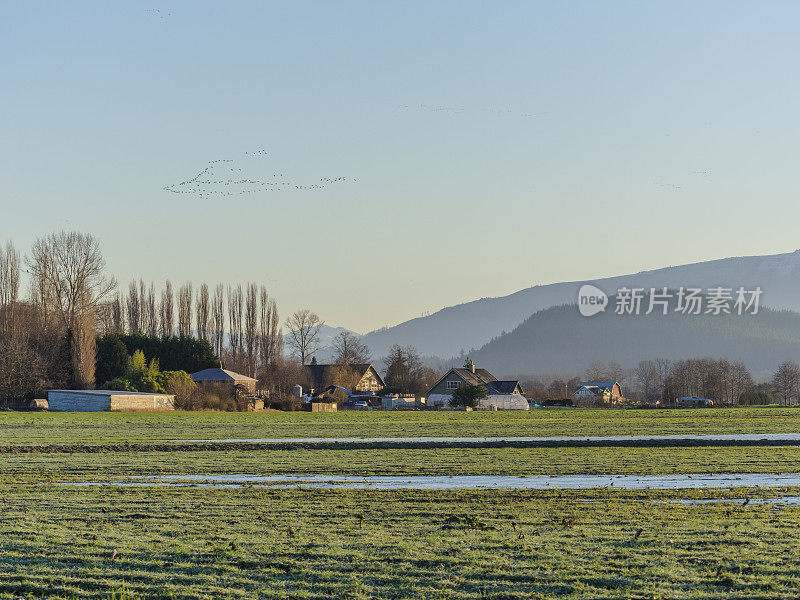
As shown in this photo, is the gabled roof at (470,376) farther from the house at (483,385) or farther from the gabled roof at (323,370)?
the gabled roof at (323,370)

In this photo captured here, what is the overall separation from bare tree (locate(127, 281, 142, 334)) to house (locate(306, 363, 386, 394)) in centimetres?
3287

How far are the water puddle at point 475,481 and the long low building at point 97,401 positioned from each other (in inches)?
2319

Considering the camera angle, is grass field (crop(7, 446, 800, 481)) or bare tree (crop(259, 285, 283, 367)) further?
bare tree (crop(259, 285, 283, 367))

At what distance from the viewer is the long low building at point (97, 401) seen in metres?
79.8

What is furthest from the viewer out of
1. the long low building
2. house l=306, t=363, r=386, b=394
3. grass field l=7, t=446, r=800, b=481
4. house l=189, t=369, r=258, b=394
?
house l=306, t=363, r=386, b=394

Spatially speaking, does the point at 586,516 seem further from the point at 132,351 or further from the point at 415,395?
the point at 415,395

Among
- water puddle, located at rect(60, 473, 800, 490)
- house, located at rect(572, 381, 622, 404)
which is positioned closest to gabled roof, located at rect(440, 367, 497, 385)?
house, located at rect(572, 381, 622, 404)

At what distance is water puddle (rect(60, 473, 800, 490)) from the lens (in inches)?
838

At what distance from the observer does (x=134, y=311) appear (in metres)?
125

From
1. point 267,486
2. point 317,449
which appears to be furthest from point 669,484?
point 317,449

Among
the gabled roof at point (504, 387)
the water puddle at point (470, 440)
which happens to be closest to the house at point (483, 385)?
the gabled roof at point (504, 387)

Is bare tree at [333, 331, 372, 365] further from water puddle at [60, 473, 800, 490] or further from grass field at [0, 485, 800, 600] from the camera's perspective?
grass field at [0, 485, 800, 600]

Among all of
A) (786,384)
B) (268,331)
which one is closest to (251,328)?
(268,331)

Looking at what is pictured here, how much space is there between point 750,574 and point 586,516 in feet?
17.0
